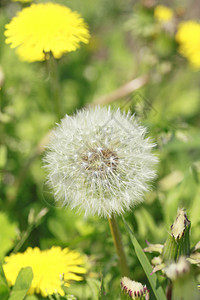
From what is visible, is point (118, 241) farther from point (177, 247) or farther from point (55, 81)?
point (55, 81)

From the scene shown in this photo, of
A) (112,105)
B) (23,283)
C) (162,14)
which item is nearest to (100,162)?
(23,283)

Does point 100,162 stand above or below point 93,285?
above

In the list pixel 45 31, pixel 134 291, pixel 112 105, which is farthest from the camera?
pixel 112 105

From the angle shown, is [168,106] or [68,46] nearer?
[68,46]

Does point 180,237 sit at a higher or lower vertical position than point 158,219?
higher

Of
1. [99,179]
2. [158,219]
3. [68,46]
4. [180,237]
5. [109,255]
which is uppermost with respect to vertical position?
[68,46]

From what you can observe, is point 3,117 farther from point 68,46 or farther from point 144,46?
point 144,46

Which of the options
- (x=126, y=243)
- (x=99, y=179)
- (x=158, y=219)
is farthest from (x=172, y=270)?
(x=158, y=219)

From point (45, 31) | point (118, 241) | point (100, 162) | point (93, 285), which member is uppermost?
point (45, 31)
